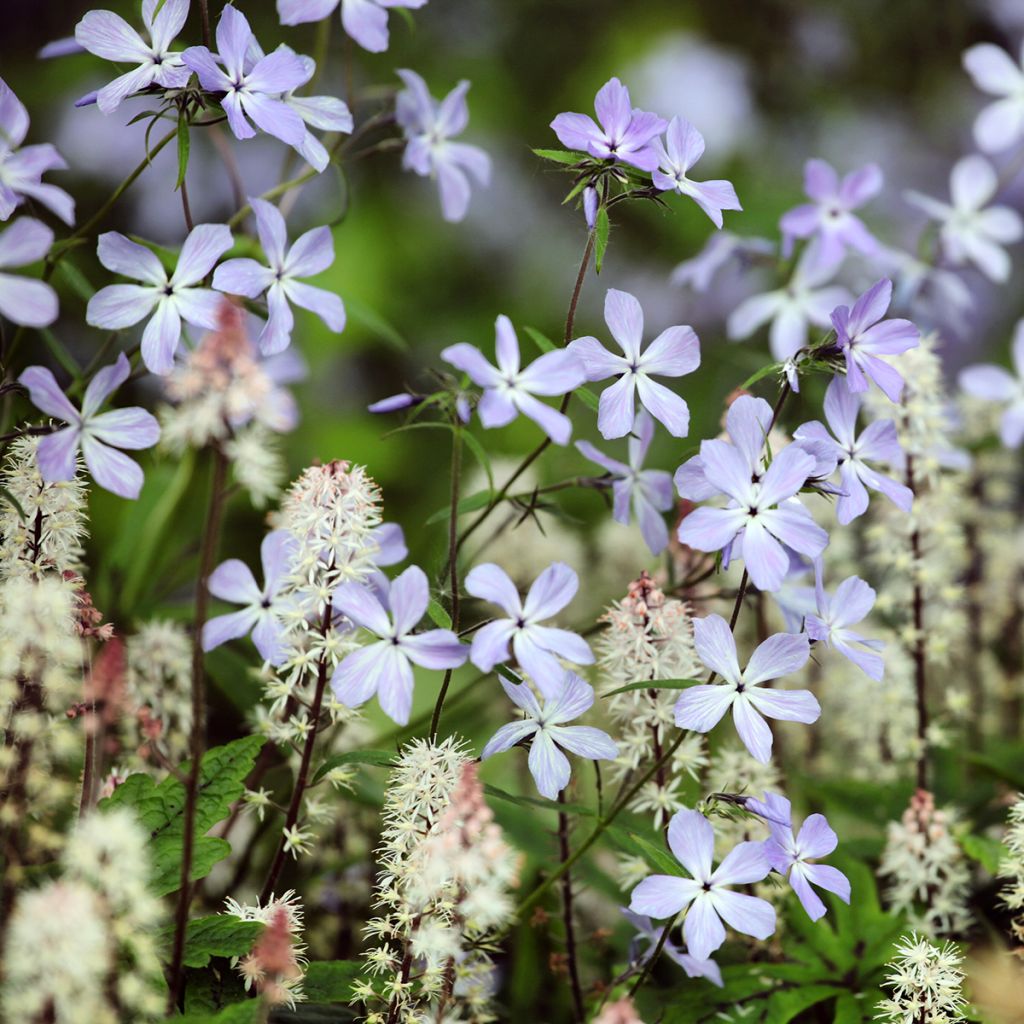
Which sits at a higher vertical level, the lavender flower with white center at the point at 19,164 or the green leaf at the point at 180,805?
the lavender flower with white center at the point at 19,164

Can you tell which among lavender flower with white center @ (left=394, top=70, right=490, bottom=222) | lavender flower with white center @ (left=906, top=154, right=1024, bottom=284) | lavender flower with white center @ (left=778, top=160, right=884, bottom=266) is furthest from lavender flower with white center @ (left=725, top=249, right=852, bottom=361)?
lavender flower with white center @ (left=394, top=70, right=490, bottom=222)

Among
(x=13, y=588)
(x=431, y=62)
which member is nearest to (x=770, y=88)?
(x=431, y=62)

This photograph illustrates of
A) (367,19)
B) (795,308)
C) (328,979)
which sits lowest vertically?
(328,979)

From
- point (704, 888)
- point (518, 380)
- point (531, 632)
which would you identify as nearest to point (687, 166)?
point (518, 380)

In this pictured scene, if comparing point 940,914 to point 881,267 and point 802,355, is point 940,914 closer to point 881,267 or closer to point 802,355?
point 802,355

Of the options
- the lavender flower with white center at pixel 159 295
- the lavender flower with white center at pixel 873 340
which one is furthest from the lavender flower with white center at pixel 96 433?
the lavender flower with white center at pixel 873 340

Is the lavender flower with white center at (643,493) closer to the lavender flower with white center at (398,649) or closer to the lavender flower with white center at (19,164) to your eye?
the lavender flower with white center at (398,649)

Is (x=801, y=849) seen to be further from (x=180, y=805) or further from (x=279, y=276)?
(x=279, y=276)
